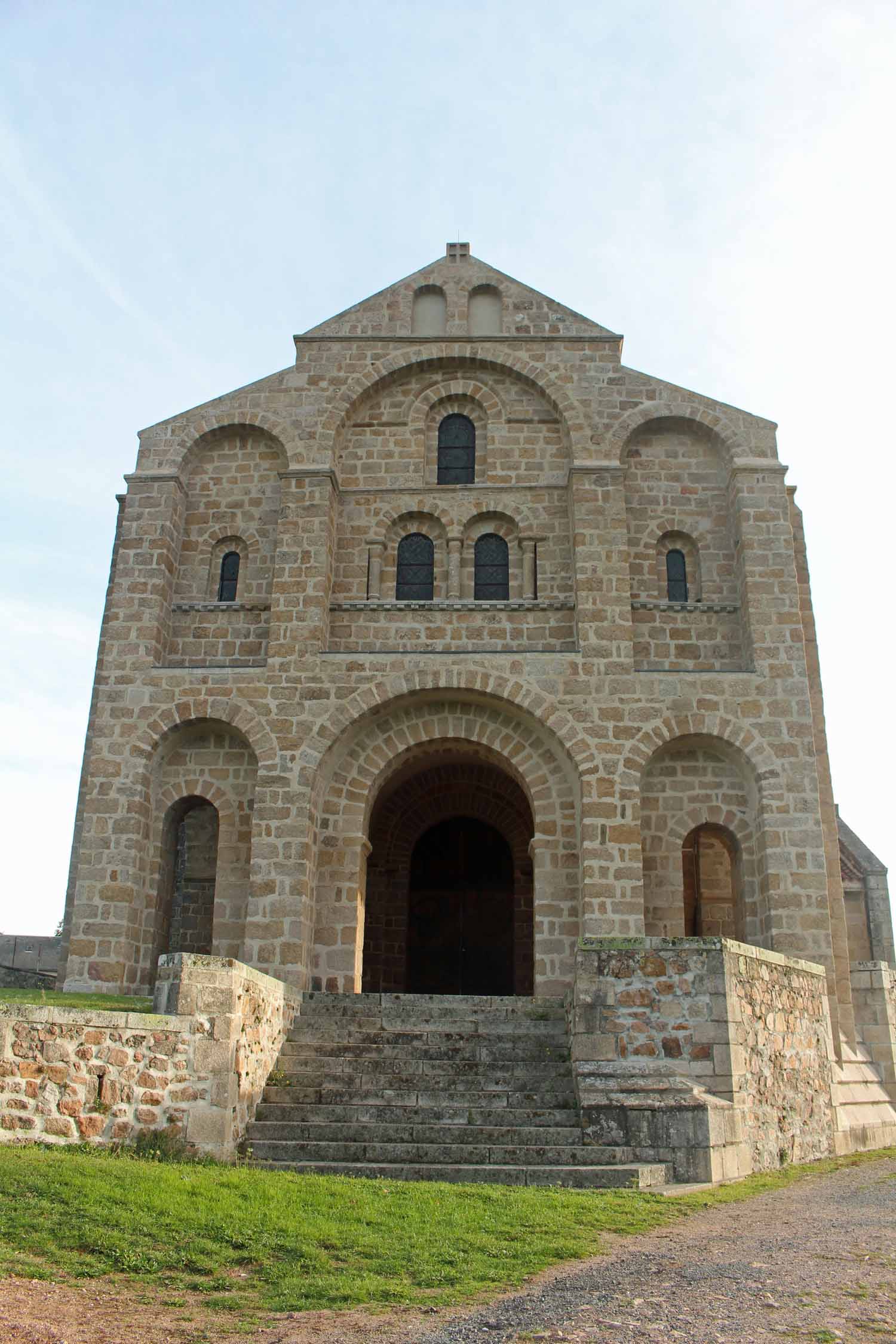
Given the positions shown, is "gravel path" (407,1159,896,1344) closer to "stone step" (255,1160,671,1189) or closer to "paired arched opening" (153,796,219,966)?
"stone step" (255,1160,671,1189)

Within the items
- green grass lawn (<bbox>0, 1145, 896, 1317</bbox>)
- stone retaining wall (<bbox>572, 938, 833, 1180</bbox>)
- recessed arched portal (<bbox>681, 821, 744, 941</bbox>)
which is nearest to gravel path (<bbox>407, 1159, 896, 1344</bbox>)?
green grass lawn (<bbox>0, 1145, 896, 1317</bbox>)

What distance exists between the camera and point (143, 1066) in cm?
991

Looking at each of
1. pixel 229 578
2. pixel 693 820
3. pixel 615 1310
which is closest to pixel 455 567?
pixel 229 578

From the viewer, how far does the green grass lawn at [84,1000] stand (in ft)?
40.0

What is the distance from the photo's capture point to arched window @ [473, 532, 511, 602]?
61.2 ft

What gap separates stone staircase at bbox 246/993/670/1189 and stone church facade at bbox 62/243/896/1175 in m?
2.07

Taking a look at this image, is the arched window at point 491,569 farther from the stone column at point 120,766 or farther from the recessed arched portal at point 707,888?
the recessed arched portal at point 707,888

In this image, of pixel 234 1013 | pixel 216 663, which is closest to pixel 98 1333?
pixel 234 1013

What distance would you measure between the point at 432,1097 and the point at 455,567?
919cm

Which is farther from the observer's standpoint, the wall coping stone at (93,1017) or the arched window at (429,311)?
the arched window at (429,311)

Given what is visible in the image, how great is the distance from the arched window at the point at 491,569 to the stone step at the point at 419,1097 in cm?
875

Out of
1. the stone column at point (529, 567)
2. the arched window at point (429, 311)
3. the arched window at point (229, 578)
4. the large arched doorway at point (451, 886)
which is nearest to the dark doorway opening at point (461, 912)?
the large arched doorway at point (451, 886)

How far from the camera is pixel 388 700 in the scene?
1688cm

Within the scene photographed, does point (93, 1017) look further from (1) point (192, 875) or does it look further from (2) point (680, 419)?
(2) point (680, 419)
